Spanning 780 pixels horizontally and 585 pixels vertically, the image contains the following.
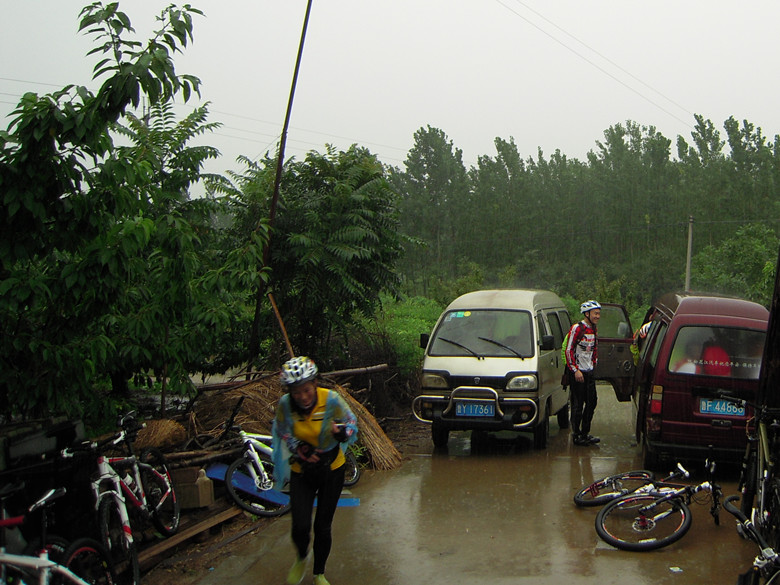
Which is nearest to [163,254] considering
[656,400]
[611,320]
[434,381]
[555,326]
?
[434,381]

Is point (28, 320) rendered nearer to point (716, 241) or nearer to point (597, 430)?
point (597, 430)

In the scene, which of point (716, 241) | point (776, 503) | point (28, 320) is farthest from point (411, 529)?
point (716, 241)

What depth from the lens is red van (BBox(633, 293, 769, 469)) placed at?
25.4ft

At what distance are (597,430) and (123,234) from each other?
27.5 ft

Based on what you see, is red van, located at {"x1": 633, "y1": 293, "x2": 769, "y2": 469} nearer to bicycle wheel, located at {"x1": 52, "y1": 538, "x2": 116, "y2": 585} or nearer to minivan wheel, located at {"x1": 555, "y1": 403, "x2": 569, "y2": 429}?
minivan wheel, located at {"x1": 555, "y1": 403, "x2": 569, "y2": 429}

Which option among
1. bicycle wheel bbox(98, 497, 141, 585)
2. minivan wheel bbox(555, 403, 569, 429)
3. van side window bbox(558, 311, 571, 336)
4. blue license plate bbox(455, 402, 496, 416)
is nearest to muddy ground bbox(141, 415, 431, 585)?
bicycle wheel bbox(98, 497, 141, 585)

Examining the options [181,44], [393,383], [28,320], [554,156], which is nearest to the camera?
[181,44]

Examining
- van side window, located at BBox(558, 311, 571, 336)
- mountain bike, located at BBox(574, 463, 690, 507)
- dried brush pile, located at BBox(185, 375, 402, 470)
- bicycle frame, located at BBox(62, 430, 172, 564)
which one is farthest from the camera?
van side window, located at BBox(558, 311, 571, 336)

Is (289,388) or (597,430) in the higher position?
(289,388)

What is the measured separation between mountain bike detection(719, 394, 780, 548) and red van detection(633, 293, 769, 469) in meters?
1.85

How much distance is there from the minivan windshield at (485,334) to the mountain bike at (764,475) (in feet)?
13.9

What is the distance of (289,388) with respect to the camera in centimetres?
509

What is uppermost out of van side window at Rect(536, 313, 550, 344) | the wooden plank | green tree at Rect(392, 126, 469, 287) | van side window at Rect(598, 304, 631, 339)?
green tree at Rect(392, 126, 469, 287)

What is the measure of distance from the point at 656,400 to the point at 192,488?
15.5 feet
